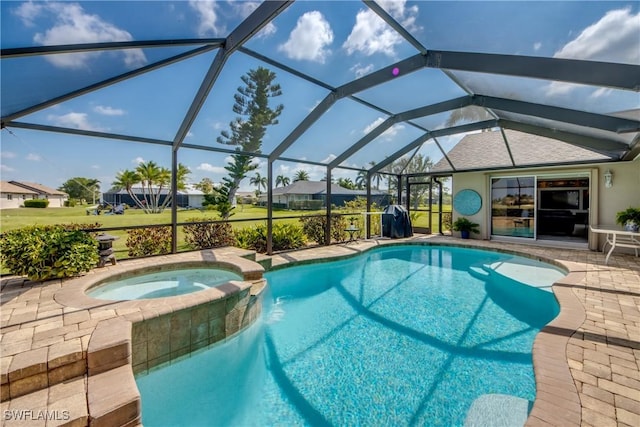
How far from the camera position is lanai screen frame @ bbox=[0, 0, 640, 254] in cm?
345

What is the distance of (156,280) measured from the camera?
5.67m

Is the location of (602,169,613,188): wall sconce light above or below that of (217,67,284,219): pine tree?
below

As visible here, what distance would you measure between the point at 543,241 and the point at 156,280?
42.2 ft

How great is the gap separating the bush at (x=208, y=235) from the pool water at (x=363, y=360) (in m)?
2.87

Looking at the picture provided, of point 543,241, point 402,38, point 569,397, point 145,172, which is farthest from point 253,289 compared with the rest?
point 145,172

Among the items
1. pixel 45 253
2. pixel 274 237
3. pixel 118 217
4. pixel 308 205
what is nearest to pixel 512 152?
pixel 274 237

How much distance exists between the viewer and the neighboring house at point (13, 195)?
826 centimetres

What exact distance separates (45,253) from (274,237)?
549 cm

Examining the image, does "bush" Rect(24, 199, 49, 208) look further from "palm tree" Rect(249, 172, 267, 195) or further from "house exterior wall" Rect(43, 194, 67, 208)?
"palm tree" Rect(249, 172, 267, 195)

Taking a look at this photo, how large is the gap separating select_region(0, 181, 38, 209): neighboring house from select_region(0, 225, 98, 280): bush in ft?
17.1

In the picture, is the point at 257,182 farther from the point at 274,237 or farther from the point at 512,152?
the point at 512,152

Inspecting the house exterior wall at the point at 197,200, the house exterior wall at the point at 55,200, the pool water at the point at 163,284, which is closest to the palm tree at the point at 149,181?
the house exterior wall at the point at 197,200

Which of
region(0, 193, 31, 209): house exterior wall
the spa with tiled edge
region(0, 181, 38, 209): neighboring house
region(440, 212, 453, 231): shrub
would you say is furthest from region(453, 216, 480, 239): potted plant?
region(0, 193, 31, 209): house exterior wall

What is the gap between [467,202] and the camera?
12.1 meters
